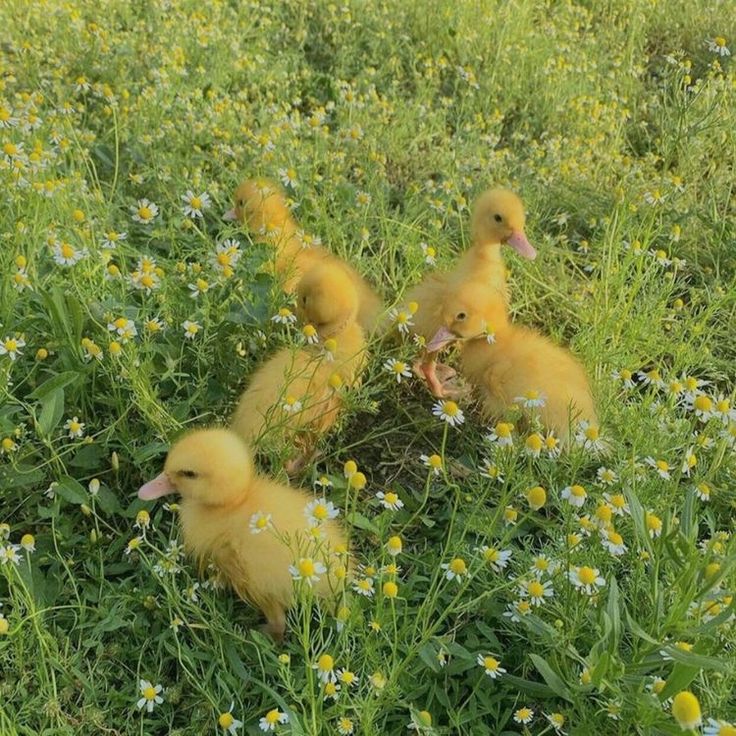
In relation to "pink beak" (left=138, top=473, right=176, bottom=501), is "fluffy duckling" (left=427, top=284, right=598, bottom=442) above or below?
above

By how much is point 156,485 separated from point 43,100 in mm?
2495

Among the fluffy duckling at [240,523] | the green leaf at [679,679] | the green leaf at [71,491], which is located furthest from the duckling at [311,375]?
the green leaf at [679,679]

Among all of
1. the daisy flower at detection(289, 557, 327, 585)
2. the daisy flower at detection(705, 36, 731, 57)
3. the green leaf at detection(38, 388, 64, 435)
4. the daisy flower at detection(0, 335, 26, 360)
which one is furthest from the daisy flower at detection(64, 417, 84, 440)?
the daisy flower at detection(705, 36, 731, 57)

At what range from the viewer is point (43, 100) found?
12.9 feet

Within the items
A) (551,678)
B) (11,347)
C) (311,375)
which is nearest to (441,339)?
(311,375)

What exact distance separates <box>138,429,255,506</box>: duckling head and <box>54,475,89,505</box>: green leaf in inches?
14.3

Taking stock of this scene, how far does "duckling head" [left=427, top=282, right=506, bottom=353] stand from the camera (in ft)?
8.98

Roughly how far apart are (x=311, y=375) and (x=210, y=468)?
0.47m

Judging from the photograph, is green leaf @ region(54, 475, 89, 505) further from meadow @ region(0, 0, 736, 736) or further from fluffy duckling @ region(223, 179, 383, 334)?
fluffy duckling @ region(223, 179, 383, 334)

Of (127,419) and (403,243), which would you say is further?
(403,243)

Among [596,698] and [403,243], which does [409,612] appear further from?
[403,243]

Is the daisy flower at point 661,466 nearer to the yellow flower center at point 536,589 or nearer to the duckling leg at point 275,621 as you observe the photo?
the yellow flower center at point 536,589

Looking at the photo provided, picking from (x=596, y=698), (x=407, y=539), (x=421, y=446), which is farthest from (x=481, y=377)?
(x=596, y=698)

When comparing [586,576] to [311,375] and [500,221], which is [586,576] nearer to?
[311,375]
